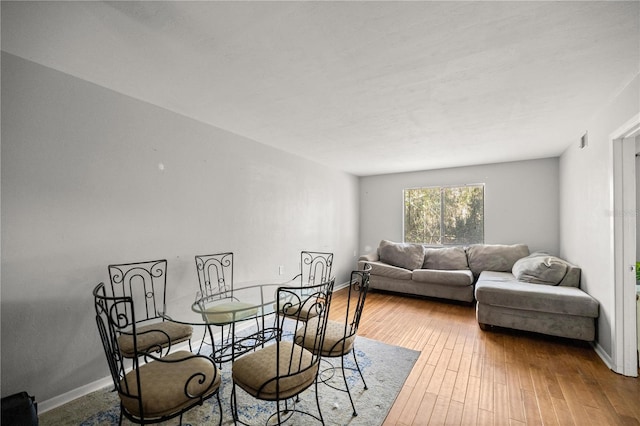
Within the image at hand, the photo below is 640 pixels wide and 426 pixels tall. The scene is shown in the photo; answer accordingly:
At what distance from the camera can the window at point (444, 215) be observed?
5.21m

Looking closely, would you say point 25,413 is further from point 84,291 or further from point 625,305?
point 625,305

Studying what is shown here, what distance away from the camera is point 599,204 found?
2.68 metres

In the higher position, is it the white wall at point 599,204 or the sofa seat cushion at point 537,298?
the white wall at point 599,204

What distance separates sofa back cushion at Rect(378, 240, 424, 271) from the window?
623mm

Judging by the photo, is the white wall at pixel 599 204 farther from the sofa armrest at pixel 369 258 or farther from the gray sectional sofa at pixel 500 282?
the sofa armrest at pixel 369 258

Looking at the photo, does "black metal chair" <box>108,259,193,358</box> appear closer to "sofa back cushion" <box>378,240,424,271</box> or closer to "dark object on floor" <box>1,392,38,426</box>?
"dark object on floor" <box>1,392,38,426</box>

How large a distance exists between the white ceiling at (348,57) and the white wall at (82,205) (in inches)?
9.1

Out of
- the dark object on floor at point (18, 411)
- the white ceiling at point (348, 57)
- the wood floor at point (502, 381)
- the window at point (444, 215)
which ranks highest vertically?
the white ceiling at point (348, 57)

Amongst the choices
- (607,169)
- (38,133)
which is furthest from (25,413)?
(607,169)

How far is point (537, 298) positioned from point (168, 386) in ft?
11.7

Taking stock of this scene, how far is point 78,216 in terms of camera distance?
207 centimetres

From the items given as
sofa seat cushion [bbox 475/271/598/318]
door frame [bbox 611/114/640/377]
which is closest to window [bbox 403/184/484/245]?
sofa seat cushion [bbox 475/271/598/318]

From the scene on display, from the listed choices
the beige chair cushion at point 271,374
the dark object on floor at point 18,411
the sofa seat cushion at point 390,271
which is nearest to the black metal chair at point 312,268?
the sofa seat cushion at point 390,271

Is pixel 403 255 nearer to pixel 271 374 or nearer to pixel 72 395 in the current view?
pixel 271 374
